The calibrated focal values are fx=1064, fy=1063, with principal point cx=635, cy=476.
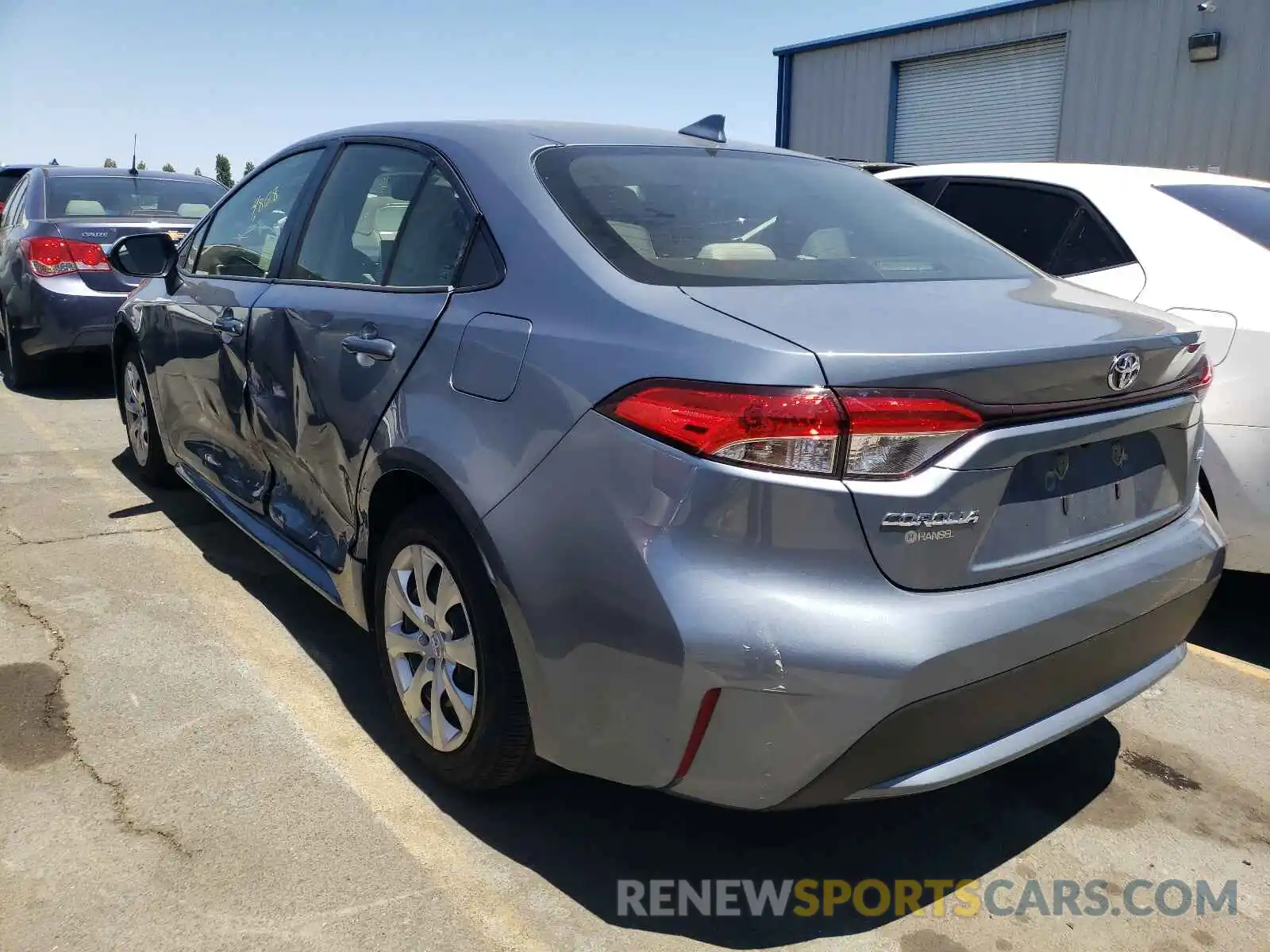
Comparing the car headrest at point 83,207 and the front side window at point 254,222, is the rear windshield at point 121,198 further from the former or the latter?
the front side window at point 254,222

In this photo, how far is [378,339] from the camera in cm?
271

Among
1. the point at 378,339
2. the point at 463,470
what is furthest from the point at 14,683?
the point at 463,470

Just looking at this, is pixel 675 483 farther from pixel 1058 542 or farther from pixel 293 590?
pixel 293 590

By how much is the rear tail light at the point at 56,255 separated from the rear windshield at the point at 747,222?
5700mm

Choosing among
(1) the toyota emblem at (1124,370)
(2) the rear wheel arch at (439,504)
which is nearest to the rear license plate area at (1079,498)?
(1) the toyota emblem at (1124,370)

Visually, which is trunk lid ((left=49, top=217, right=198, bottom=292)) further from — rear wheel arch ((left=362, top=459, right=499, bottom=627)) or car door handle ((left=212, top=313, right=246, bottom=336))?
rear wheel arch ((left=362, top=459, right=499, bottom=627))

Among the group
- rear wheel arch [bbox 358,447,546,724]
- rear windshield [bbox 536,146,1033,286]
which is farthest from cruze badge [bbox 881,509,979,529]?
rear wheel arch [bbox 358,447,546,724]

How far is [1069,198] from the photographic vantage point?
4.14 meters

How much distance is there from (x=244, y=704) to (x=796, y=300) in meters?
2.01

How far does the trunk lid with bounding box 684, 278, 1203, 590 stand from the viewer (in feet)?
6.21

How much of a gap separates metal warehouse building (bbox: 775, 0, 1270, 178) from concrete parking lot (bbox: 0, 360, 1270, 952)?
10.3m

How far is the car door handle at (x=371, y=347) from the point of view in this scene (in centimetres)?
266

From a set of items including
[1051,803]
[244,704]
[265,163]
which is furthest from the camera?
[265,163]

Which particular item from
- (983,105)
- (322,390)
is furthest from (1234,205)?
(983,105)
